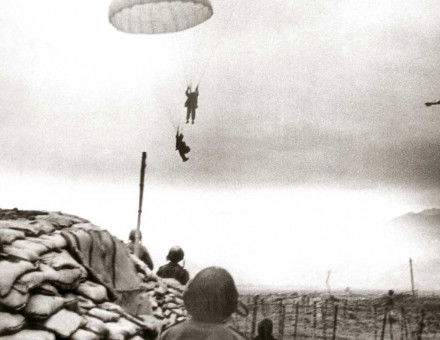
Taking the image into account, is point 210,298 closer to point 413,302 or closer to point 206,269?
point 206,269

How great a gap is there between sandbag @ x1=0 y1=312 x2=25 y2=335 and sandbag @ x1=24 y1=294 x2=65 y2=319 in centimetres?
15

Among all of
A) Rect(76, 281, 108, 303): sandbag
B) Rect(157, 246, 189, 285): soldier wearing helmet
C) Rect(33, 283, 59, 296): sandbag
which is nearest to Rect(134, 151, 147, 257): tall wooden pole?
Rect(157, 246, 189, 285): soldier wearing helmet

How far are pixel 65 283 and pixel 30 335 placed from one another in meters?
1.23

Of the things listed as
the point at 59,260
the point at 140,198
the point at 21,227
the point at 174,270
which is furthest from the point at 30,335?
the point at 174,270

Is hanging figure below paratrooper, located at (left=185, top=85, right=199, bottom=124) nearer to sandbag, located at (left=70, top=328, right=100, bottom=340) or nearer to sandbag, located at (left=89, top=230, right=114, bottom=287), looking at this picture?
sandbag, located at (left=89, top=230, right=114, bottom=287)

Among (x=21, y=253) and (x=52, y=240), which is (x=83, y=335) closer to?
(x=21, y=253)

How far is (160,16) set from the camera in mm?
12492

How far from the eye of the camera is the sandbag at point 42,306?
5.58 metres

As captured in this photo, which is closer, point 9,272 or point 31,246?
point 9,272

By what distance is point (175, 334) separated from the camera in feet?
11.0

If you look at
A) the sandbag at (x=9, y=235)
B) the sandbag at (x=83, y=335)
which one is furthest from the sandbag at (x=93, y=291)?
the sandbag at (x=83, y=335)

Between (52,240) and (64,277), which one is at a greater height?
(52,240)

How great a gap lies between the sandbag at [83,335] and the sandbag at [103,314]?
524 mm

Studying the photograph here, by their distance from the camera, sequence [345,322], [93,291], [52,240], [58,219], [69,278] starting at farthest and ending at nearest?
[345,322], [58,219], [52,240], [93,291], [69,278]
